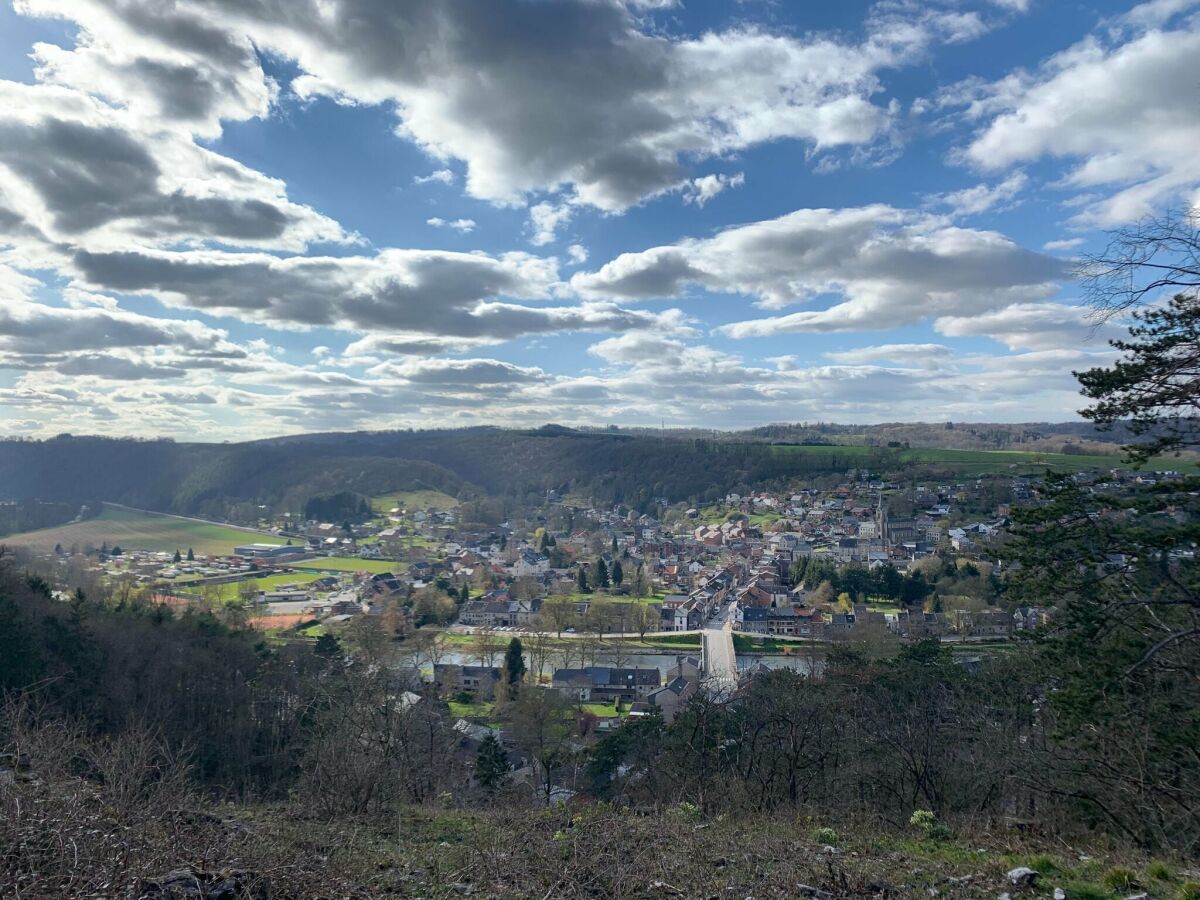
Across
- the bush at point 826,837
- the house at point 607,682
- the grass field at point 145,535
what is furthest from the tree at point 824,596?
the grass field at point 145,535

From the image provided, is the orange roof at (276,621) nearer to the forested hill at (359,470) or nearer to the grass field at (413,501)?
the grass field at (413,501)

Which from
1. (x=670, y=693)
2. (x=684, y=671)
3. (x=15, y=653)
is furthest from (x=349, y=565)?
(x=15, y=653)

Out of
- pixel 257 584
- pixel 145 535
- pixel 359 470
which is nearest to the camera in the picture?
pixel 257 584

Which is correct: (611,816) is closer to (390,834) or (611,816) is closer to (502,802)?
(390,834)

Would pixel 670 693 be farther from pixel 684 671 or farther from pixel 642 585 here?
pixel 642 585

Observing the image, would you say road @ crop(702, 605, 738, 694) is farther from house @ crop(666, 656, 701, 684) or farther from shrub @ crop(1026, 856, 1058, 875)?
shrub @ crop(1026, 856, 1058, 875)

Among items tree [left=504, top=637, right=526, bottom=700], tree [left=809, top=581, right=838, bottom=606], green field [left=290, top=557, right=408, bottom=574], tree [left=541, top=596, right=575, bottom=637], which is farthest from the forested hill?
A: tree [left=504, top=637, right=526, bottom=700]

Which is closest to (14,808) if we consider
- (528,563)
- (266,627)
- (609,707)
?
(609,707)
